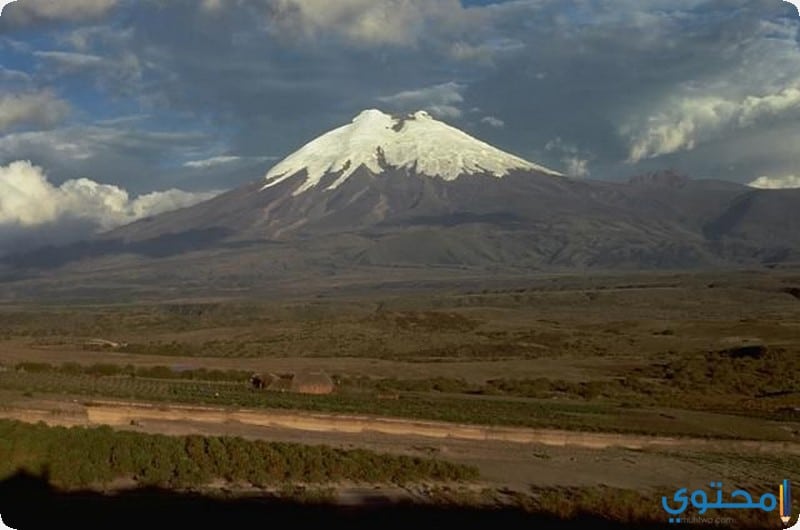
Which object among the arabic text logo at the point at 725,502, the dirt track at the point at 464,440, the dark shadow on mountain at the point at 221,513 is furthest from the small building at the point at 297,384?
the dark shadow on mountain at the point at 221,513

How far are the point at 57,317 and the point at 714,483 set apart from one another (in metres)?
114

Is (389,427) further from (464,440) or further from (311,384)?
(311,384)

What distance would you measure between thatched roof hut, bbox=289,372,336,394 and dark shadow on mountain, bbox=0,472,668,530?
2450 cm

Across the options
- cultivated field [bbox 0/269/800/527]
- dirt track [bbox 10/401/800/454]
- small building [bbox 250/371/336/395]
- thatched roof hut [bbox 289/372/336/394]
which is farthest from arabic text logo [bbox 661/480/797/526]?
small building [bbox 250/371/336/395]

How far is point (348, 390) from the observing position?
47438mm

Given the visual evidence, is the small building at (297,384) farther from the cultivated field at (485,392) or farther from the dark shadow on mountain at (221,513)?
the dark shadow on mountain at (221,513)

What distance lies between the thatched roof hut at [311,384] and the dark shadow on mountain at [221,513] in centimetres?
2450

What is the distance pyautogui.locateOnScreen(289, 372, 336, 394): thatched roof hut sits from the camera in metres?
45.6

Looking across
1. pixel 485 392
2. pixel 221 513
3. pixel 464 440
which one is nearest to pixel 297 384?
pixel 485 392

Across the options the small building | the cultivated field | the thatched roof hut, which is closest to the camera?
the cultivated field

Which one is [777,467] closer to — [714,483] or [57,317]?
[714,483]

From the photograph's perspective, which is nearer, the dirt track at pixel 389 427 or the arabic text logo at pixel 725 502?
the arabic text logo at pixel 725 502

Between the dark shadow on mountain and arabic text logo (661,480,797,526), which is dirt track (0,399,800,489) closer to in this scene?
arabic text logo (661,480,797,526)

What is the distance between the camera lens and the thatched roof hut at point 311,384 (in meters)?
45.6
